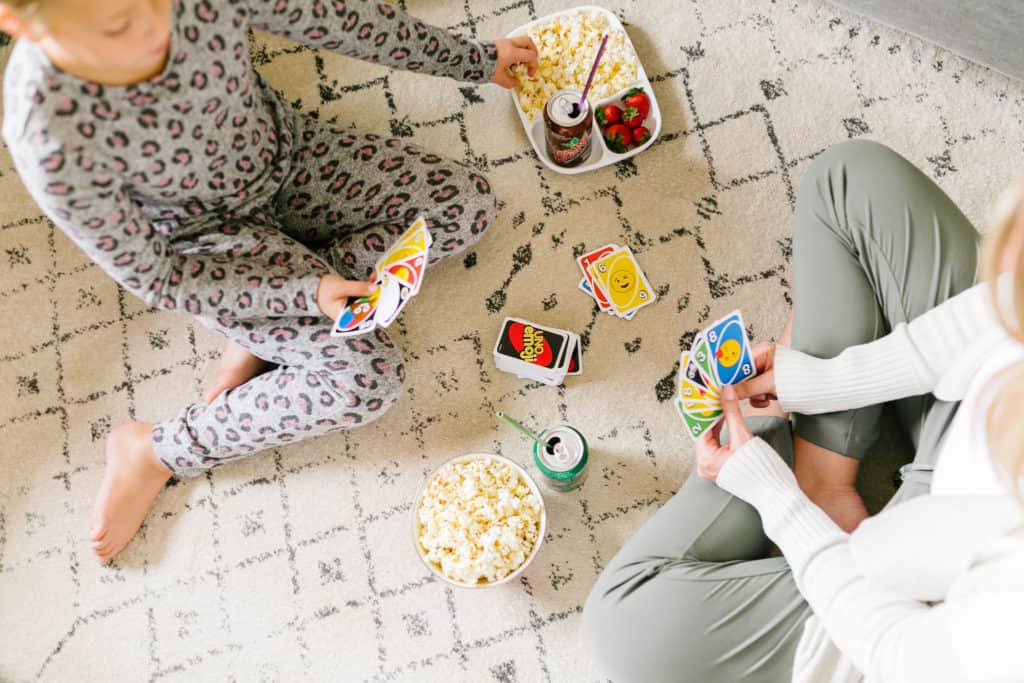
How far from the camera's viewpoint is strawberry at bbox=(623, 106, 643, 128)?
71.8 inches

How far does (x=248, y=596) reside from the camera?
1693mm

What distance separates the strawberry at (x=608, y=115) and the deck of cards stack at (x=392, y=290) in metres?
0.59

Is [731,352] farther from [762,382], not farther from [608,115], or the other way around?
[608,115]

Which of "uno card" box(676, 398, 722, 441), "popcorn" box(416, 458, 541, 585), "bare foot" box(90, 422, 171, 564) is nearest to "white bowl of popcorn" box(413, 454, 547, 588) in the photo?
"popcorn" box(416, 458, 541, 585)

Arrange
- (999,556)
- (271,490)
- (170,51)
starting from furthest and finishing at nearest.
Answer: (271,490) < (170,51) < (999,556)

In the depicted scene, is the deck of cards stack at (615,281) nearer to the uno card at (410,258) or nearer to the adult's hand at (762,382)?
the adult's hand at (762,382)

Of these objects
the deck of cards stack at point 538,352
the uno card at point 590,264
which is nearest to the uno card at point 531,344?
the deck of cards stack at point 538,352

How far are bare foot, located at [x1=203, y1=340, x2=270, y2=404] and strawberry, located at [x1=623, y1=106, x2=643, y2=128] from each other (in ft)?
3.11

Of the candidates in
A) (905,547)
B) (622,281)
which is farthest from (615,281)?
(905,547)

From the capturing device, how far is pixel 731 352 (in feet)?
4.73

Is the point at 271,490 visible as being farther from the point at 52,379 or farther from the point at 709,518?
the point at 709,518

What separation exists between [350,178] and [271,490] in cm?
68

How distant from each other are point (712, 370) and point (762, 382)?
87mm

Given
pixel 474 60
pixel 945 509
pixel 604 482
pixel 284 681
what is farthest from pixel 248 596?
pixel 945 509
